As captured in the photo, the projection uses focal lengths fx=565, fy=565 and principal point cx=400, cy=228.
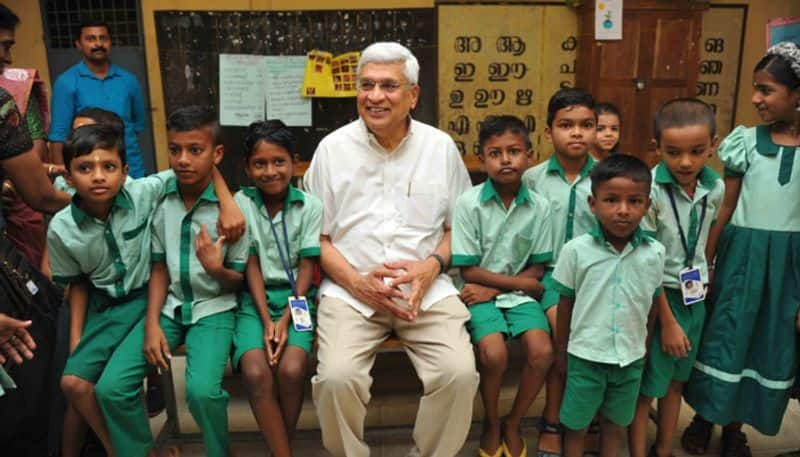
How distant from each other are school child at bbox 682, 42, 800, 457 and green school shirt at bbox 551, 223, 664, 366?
1.47 ft

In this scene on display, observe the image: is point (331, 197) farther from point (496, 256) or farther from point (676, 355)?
point (676, 355)

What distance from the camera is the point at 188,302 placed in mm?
2166

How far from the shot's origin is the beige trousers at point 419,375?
200cm

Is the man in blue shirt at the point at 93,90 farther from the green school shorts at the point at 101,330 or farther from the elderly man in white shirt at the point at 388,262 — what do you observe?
the elderly man in white shirt at the point at 388,262

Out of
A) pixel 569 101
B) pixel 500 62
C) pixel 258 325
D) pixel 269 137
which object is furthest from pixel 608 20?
pixel 258 325

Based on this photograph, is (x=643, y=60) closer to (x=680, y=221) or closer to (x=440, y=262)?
(x=680, y=221)

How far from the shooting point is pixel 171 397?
242 cm

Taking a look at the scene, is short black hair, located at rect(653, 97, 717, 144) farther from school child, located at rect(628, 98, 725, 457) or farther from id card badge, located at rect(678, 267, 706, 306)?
id card badge, located at rect(678, 267, 706, 306)

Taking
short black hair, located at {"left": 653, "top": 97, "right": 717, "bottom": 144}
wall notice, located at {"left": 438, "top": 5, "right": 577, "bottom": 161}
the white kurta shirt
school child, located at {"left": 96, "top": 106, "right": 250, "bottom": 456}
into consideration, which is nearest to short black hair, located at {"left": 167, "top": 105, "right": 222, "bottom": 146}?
school child, located at {"left": 96, "top": 106, "right": 250, "bottom": 456}

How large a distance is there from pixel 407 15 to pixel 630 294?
11.7 ft

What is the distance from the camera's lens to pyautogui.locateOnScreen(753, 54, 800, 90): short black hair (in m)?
2.01

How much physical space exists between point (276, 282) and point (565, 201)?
4.07 feet

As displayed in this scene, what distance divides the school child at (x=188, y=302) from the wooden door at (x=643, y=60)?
12.0ft

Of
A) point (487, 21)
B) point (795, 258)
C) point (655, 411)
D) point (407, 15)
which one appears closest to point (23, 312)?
point (655, 411)
